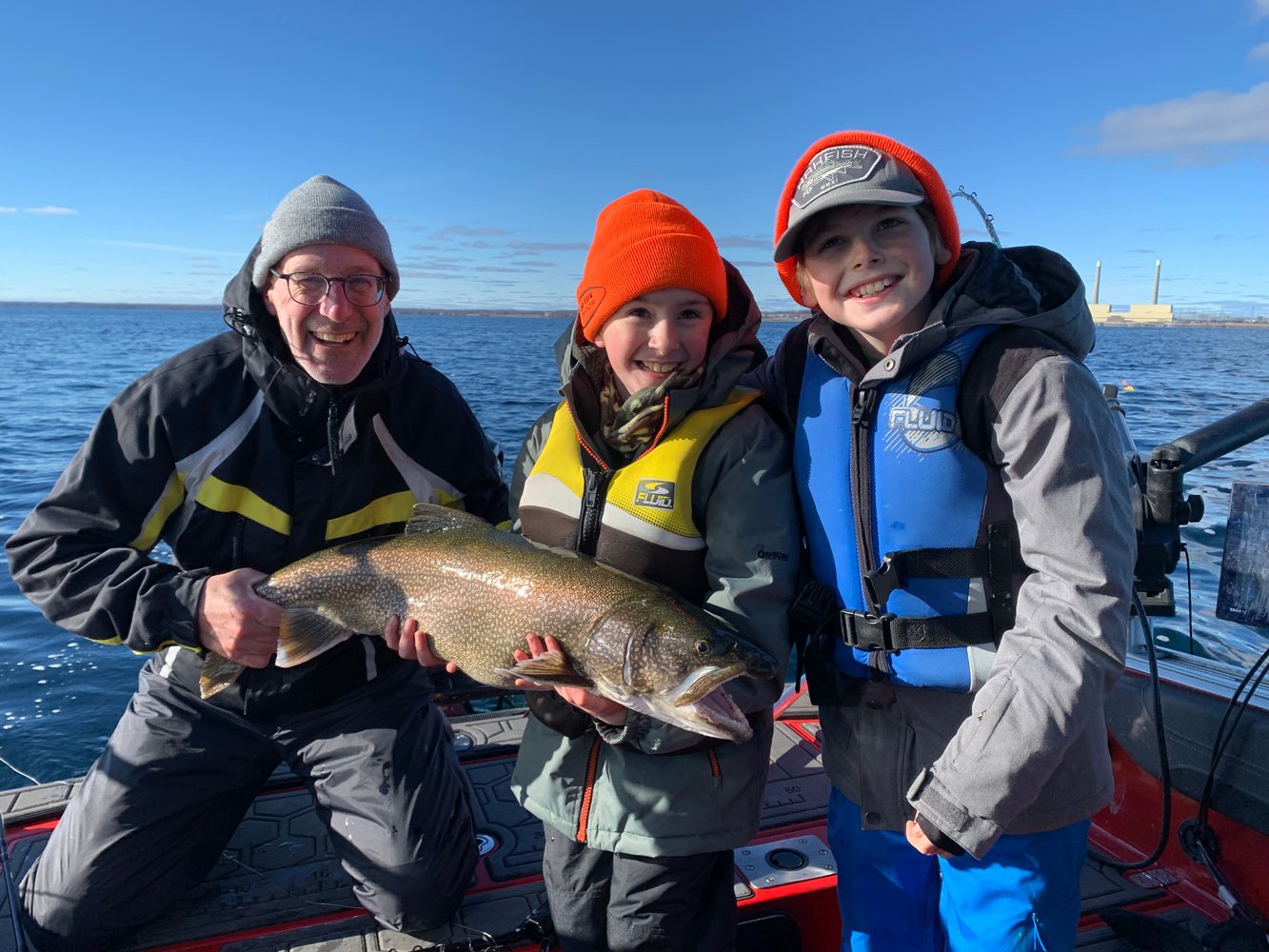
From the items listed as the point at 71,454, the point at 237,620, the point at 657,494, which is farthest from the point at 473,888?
the point at 71,454

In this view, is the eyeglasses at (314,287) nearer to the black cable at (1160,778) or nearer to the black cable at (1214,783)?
the black cable at (1160,778)

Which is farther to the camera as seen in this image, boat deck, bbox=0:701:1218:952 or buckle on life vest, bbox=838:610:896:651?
boat deck, bbox=0:701:1218:952

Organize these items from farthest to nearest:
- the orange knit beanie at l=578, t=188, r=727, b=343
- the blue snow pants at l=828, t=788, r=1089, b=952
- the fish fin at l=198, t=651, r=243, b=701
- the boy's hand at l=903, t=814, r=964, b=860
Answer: the fish fin at l=198, t=651, r=243, b=701 < the orange knit beanie at l=578, t=188, r=727, b=343 < the blue snow pants at l=828, t=788, r=1089, b=952 < the boy's hand at l=903, t=814, r=964, b=860

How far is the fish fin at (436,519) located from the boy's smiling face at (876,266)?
1.78m

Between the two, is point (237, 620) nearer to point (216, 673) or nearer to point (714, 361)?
point (216, 673)

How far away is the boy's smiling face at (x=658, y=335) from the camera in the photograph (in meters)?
3.29

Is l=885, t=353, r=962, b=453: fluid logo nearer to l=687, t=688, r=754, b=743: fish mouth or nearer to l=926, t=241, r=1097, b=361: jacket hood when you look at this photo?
l=926, t=241, r=1097, b=361: jacket hood

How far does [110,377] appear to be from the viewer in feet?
109

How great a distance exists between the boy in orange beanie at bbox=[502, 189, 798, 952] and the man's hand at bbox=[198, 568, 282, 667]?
1.30m

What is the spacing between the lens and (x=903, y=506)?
9.60ft

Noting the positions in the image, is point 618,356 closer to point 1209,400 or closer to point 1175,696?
point 1175,696

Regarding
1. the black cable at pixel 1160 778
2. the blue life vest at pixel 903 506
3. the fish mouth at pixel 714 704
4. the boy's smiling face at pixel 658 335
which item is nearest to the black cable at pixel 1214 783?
the black cable at pixel 1160 778

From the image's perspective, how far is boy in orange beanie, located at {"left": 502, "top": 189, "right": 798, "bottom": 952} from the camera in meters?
3.05

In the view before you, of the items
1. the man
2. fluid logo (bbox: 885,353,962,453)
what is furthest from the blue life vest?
the man
